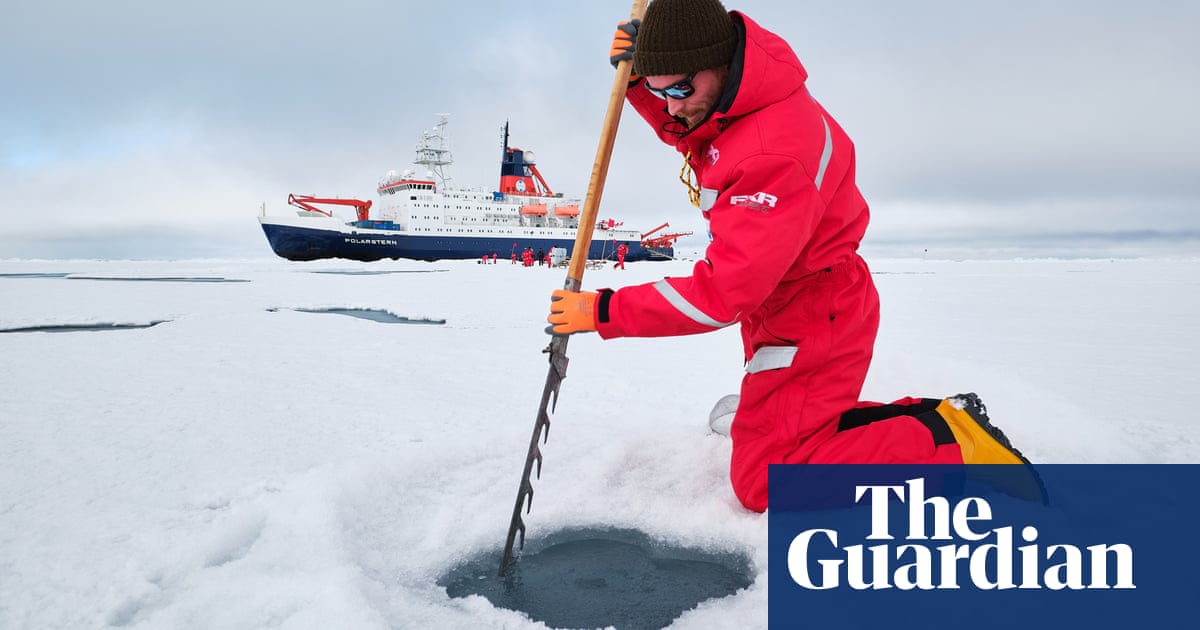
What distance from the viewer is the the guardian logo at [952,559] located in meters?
1.29

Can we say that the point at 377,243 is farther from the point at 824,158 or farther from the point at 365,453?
the point at 824,158

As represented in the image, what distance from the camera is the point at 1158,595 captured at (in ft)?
3.88

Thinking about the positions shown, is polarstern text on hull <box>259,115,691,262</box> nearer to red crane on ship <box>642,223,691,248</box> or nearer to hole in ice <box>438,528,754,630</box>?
red crane on ship <box>642,223,691,248</box>

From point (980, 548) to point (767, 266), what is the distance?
80cm

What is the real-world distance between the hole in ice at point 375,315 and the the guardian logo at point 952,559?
4.93 m

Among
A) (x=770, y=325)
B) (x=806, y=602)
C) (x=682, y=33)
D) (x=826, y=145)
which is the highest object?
(x=682, y=33)

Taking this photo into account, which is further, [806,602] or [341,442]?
[341,442]

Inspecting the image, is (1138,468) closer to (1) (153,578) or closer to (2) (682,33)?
(2) (682,33)

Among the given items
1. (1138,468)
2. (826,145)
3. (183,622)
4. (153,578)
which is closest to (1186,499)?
(1138,468)

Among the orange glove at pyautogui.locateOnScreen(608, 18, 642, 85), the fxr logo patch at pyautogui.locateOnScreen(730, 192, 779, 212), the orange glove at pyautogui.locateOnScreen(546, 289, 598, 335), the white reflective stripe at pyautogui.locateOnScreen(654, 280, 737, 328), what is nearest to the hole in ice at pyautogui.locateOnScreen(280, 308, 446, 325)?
the orange glove at pyautogui.locateOnScreen(608, 18, 642, 85)

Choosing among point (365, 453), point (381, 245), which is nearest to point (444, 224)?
point (381, 245)

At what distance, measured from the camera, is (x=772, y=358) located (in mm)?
1668

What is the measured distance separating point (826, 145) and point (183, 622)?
1.70 meters

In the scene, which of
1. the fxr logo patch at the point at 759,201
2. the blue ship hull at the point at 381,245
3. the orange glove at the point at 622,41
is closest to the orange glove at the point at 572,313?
the fxr logo patch at the point at 759,201
